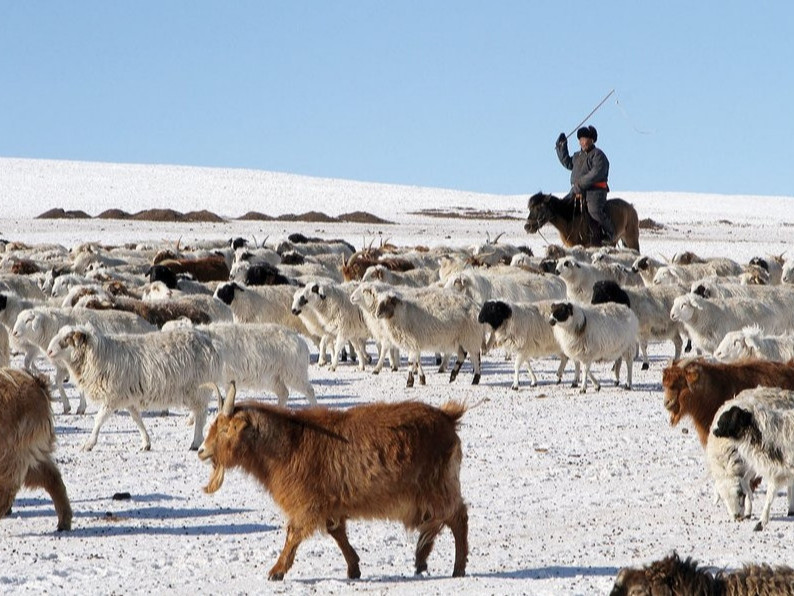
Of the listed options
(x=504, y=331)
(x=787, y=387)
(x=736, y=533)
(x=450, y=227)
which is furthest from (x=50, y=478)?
(x=450, y=227)

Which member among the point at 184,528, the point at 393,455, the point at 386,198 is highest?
the point at 386,198

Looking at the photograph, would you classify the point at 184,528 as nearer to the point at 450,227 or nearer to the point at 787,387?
the point at 787,387

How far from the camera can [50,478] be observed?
8984mm

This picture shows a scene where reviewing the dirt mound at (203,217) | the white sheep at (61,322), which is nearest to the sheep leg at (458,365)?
the white sheep at (61,322)

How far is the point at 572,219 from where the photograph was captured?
1081 inches

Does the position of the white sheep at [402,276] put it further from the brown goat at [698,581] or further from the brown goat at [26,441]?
the brown goat at [698,581]

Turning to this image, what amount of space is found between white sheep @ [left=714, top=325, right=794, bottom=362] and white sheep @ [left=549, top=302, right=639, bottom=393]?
209cm

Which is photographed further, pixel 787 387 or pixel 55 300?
pixel 55 300

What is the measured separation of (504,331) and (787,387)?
5.93 metres

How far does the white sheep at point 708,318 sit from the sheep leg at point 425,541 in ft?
32.0

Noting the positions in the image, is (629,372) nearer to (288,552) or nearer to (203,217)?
(288,552)

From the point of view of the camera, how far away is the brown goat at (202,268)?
25453 millimetres

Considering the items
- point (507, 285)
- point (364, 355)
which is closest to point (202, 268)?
point (507, 285)

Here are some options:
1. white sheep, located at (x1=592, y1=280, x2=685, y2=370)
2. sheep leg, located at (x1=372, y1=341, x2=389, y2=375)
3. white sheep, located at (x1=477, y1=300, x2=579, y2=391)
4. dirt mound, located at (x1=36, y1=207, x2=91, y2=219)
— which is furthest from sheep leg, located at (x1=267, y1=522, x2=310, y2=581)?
dirt mound, located at (x1=36, y1=207, x2=91, y2=219)
